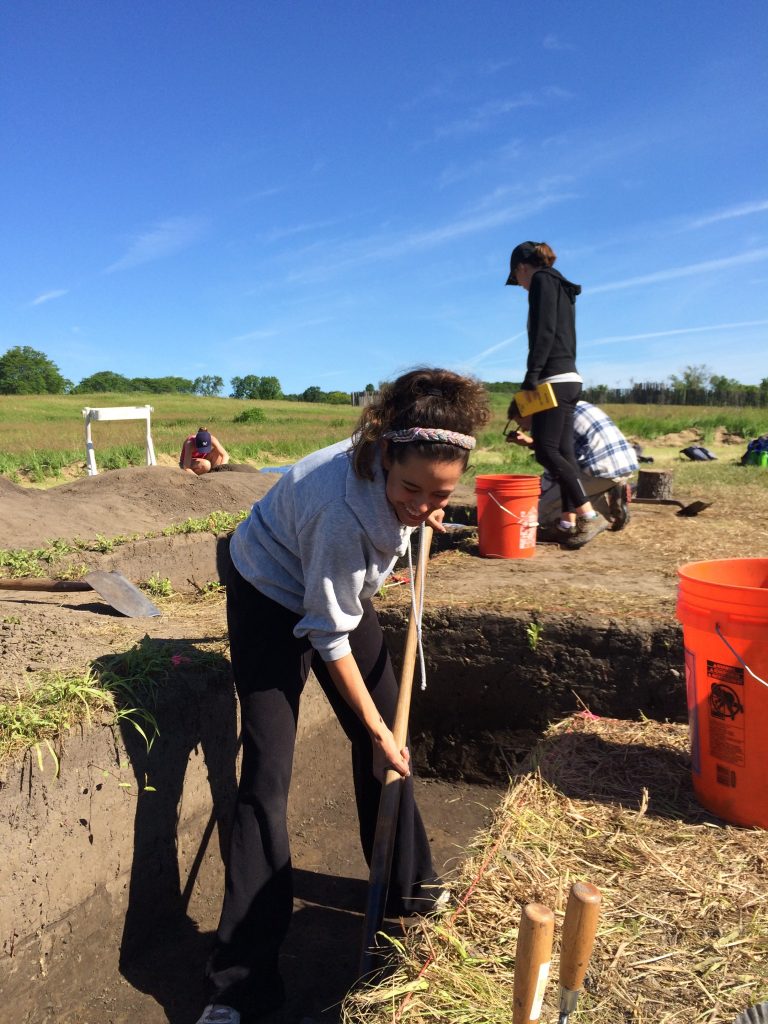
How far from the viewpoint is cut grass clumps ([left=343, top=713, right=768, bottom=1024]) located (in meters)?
1.61

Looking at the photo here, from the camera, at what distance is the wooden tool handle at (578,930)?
44.0 inches

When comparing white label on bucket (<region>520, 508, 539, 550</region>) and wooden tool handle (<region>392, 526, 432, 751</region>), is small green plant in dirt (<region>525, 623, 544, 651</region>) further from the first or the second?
white label on bucket (<region>520, 508, 539, 550</region>)

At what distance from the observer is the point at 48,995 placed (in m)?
2.40

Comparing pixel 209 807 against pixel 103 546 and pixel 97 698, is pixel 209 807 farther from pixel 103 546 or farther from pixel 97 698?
pixel 103 546

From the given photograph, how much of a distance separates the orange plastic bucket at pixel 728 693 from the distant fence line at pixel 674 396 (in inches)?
1699

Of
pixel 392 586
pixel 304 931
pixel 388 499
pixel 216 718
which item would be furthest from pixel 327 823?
pixel 388 499

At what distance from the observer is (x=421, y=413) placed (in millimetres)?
1927

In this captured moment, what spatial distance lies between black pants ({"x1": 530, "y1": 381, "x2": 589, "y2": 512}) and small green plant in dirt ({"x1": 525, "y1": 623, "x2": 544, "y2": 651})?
1847 millimetres

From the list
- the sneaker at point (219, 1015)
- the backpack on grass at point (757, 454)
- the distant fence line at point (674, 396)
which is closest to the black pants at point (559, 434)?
the sneaker at point (219, 1015)

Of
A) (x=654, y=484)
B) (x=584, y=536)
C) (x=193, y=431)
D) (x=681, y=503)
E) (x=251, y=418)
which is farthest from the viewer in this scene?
(x=251, y=418)

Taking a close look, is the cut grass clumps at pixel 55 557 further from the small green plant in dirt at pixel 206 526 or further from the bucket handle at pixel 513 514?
the bucket handle at pixel 513 514

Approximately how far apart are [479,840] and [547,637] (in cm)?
160

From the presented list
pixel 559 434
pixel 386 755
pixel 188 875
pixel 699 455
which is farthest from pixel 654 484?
pixel 699 455

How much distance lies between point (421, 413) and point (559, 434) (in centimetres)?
363
